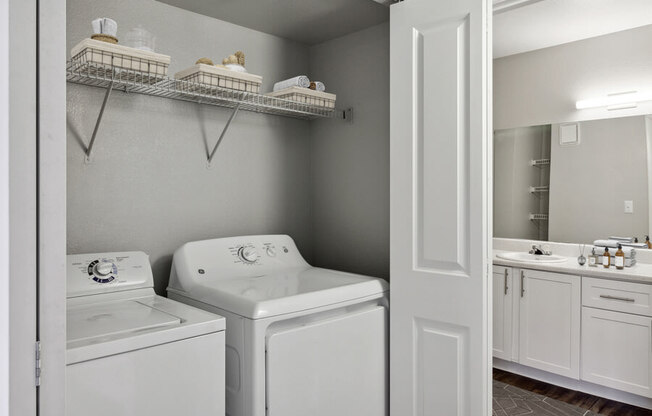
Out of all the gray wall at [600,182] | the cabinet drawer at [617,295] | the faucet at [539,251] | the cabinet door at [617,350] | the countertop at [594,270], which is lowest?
the cabinet door at [617,350]

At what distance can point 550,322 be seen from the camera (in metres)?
3.06

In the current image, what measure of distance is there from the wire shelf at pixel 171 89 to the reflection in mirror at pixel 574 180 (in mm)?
1970

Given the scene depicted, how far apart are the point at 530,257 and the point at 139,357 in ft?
9.71

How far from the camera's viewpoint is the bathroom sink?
326 cm

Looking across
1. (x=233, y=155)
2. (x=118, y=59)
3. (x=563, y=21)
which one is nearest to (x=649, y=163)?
(x=563, y=21)

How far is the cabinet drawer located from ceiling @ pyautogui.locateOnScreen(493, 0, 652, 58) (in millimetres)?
1682

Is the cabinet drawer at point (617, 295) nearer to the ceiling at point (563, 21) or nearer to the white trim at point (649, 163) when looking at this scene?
the white trim at point (649, 163)

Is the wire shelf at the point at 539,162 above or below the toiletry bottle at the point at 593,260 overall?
above

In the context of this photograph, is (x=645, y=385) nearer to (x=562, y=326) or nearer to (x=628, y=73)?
(x=562, y=326)

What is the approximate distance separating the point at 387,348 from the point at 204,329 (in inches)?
36.6

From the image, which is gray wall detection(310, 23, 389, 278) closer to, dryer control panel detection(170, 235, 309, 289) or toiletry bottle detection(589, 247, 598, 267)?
dryer control panel detection(170, 235, 309, 289)

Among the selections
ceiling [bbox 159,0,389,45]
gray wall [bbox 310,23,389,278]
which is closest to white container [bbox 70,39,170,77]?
ceiling [bbox 159,0,389,45]

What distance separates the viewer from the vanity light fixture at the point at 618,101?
313 centimetres

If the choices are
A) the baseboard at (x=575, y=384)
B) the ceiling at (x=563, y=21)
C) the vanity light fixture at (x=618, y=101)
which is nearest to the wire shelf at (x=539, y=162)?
the vanity light fixture at (x=618, y=101)
